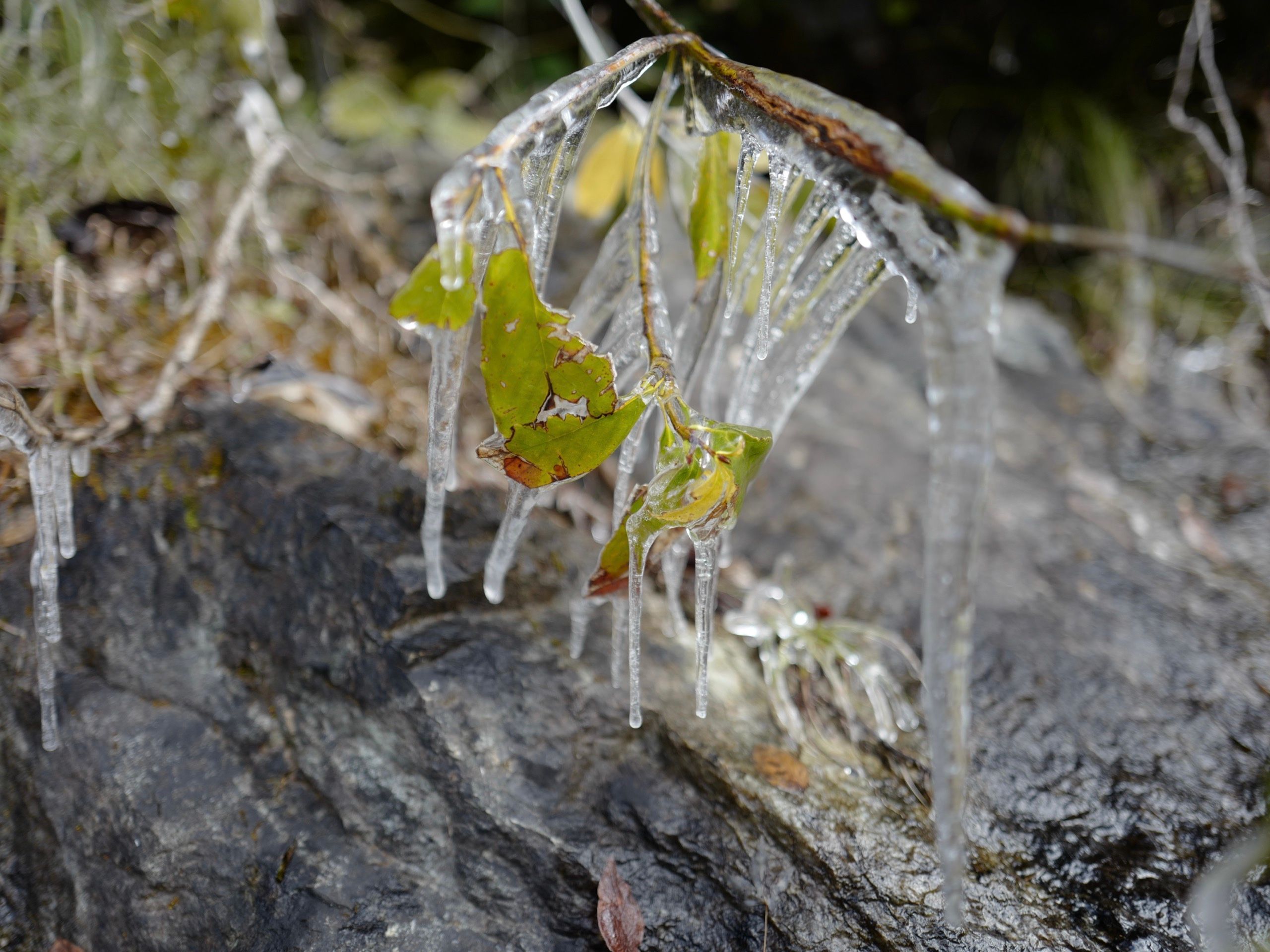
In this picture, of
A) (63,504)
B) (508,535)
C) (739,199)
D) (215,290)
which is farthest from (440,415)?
(215,290)

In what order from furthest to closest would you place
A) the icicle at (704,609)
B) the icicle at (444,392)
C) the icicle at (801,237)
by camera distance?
the icicle at (704,609)
the icicle at (801,237)
the icicle at (444,392)

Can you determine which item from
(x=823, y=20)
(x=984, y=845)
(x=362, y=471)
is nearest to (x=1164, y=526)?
(x=984, y=845)

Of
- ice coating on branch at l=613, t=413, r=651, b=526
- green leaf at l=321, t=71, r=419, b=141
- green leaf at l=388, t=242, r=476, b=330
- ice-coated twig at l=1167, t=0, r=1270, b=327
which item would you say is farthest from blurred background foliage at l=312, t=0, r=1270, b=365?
green leaf at l=388, t=242, r=476, b=330

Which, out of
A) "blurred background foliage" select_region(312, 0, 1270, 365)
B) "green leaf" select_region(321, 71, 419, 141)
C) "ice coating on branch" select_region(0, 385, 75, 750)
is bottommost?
"ice coating on branch" select_region(0, 385, 75, 750)

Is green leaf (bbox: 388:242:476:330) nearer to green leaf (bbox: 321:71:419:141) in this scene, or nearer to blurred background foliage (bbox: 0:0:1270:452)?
blurred background foliage (bbox: 0:0:1270:452)

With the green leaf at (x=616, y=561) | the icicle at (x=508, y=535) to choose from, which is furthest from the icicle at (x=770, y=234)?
the icicle at (x=508, y=535)

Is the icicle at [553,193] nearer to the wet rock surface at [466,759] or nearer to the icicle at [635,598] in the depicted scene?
the icicle at [635,598]

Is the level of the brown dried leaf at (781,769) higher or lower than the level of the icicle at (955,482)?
lower
